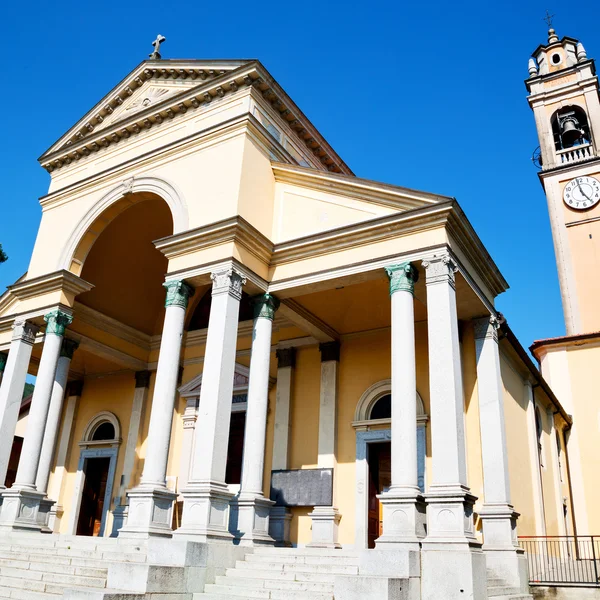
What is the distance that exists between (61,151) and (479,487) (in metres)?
13.6

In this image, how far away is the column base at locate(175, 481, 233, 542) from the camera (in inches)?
379

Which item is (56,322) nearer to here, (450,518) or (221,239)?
(221,239)

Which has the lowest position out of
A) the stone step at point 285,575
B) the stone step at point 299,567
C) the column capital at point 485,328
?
the stone step at point 285,575

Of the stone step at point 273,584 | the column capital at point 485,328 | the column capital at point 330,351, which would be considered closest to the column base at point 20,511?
the stone step at point 273,584

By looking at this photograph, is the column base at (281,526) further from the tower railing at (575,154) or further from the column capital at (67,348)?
the tower railing at (575,154)

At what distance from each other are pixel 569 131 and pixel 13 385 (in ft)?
91.3

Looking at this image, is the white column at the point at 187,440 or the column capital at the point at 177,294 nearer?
the column capital at the point at 177,294

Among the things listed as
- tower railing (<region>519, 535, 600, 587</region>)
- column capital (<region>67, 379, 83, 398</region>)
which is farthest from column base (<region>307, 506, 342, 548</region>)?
column capital (<region>67, 379, 83, 398</region>)

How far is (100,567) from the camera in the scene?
918 centimetres

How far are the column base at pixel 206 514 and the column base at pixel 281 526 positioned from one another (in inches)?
144

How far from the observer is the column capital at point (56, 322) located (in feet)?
47.0

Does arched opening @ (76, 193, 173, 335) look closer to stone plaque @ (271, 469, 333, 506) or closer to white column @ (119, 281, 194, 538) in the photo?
white column @ (119, 281, 194, 538)

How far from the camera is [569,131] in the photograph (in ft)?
99.2

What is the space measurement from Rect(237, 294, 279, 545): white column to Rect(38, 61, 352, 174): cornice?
16.2 ft
